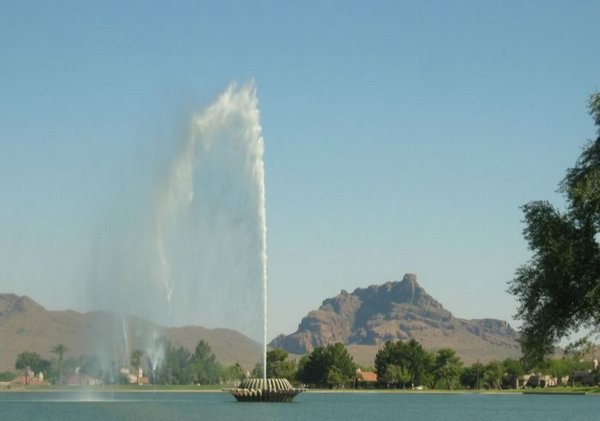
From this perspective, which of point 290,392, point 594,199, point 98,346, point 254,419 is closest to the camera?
point 594,199

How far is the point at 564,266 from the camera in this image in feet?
119

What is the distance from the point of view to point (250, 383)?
417 feet

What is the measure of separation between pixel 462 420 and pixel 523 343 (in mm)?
58063

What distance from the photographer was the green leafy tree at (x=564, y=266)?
119 feet

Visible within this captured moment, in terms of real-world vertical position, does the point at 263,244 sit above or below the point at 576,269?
above

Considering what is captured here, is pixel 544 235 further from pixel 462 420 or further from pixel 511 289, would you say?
pixel 462 420

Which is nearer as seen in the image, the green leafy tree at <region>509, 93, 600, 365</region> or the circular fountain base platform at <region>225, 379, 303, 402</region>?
the green leafy tree at <region>509, 93, 600, 365</region>

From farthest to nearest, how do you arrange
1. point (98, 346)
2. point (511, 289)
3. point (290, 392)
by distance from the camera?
1. point (98, 346)
2. point (290, 392)
3. point (511, 289)

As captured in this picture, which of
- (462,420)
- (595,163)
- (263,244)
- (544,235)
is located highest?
(263,244)

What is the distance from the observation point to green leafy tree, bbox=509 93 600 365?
36250 millimetres

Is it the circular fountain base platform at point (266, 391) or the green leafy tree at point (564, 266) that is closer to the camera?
the green leafy tree at point (564, 266)

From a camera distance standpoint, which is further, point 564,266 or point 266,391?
point 266,391

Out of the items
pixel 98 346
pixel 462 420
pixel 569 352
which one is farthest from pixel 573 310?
pixel 98 346

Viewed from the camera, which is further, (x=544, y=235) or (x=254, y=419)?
(x=254, y=419)
